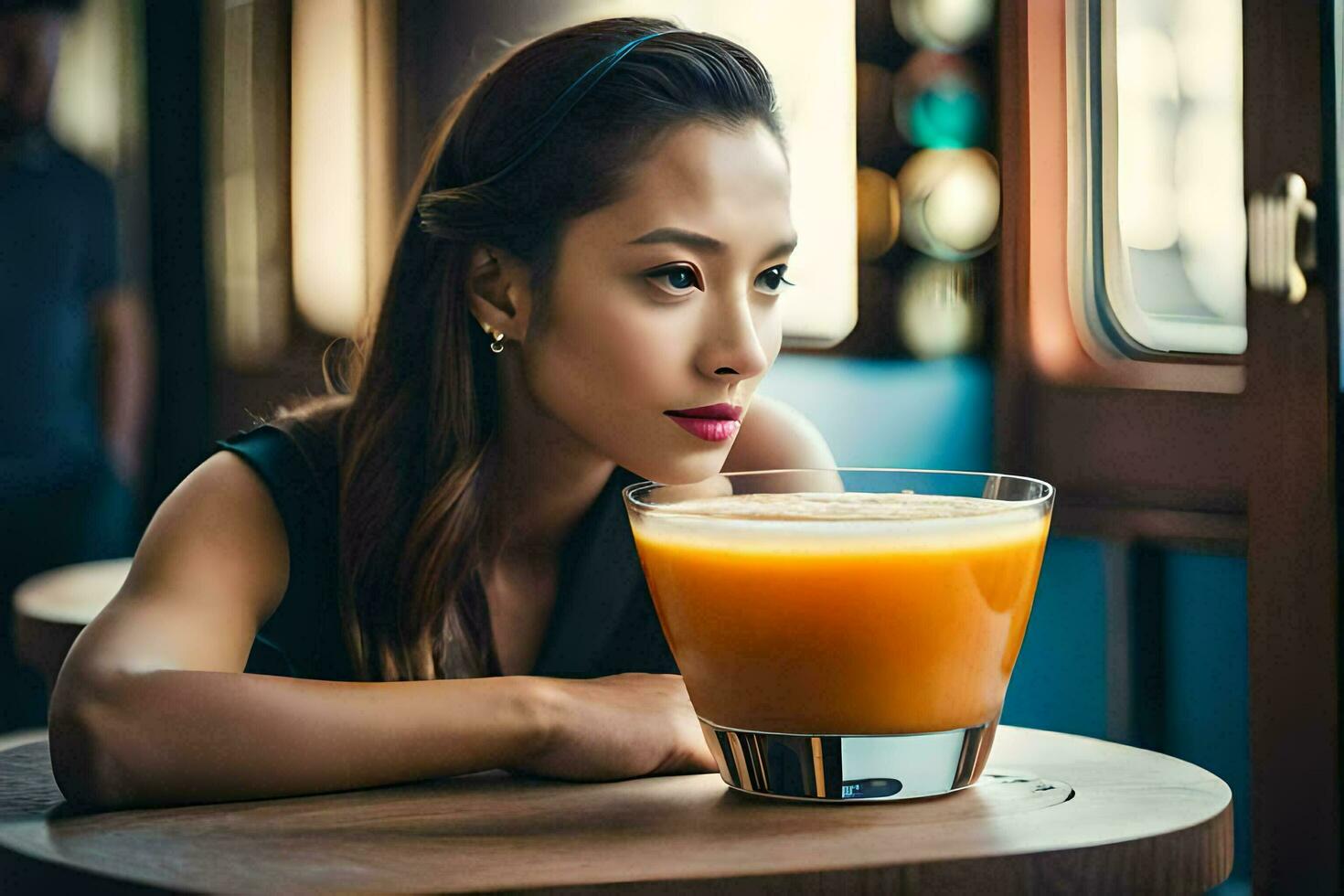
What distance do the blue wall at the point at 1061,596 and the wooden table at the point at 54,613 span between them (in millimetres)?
1064

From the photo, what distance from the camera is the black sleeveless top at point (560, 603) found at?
0.99 meters

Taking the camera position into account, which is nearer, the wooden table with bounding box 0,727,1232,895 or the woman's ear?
the wooden table with bounding box 0,727,1232,895

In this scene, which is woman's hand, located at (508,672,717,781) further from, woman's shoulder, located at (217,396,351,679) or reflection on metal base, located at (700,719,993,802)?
woman's shoulder, located at (217,396,351,679)

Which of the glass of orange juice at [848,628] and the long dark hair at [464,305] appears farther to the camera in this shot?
the long dark hair at [464,305]


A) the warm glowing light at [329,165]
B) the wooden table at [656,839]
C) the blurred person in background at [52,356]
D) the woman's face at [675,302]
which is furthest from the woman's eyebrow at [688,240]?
the blurred person in background at [52,356]

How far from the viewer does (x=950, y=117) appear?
2377 millimetres

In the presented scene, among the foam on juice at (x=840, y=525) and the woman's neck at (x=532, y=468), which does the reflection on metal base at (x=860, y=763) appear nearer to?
the foam on juice at (x=840, y=525)

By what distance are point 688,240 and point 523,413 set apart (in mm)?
202

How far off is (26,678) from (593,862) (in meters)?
2.56

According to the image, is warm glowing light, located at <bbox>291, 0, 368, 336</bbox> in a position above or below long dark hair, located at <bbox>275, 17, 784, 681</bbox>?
above

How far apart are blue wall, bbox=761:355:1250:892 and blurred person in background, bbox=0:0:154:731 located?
4.25 ft

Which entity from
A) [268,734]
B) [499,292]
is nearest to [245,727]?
[268,734]

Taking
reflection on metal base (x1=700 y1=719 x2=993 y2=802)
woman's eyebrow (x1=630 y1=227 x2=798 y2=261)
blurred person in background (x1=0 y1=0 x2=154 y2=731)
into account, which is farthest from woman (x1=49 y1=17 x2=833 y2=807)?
blurred person in background (x1=0 y1=0 x2=154 y2=731)

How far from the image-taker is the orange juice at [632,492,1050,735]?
619 millimetres
